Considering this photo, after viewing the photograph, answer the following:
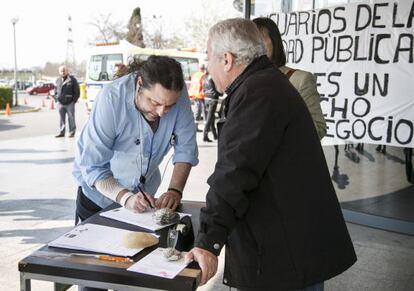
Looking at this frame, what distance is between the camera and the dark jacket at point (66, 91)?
1052 cm

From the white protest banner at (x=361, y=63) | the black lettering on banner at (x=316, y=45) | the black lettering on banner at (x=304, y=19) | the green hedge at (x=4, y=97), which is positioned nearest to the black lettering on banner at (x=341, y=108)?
the white protest banner at (x=361, y=63)

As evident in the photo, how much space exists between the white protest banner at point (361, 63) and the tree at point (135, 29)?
95.7 feet

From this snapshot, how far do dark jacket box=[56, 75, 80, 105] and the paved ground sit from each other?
1.61 meters

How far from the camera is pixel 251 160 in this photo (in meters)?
1.50

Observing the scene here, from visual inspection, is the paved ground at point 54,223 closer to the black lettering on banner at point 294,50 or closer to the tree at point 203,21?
the black lettering on banner at point 294,50

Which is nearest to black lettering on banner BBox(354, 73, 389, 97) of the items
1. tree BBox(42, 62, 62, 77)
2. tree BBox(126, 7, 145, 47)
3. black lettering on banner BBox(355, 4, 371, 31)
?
black lettering on banner BBox(355, 4, 371, 31)

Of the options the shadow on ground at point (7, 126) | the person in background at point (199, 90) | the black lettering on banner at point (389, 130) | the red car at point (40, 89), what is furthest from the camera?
the red car at point (40, 89)

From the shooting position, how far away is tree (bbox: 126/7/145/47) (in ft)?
109

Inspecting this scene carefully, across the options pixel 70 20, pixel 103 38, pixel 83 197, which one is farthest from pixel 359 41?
pixel 70 20

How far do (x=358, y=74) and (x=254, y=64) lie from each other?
11.0ft

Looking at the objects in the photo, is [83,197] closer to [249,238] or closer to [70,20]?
[249,238]

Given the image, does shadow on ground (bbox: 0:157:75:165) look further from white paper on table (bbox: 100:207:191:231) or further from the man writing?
white paper on table (bbox: 100:207:191:231)

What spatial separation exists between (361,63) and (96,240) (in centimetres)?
365

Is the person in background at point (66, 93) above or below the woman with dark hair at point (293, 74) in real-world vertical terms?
below
